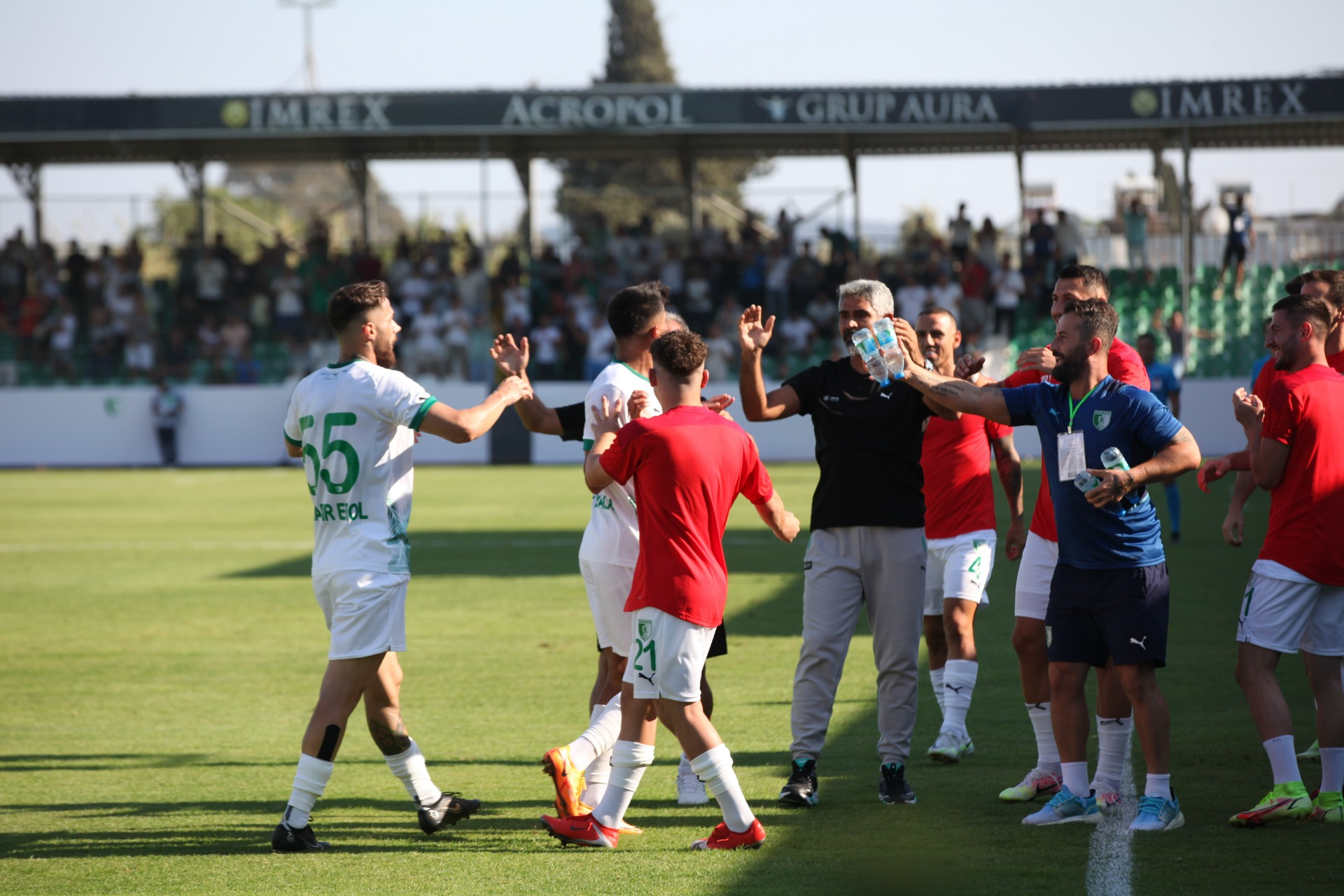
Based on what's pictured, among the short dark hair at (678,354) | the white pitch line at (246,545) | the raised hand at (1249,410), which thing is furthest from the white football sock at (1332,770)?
the white pitch line at (246,545)

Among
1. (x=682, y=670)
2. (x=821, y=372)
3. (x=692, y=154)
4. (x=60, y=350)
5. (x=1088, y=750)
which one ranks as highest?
(x=692, y=154)

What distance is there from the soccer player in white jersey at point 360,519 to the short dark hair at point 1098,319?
94.4 inches

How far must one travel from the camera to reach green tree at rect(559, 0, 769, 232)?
225 feet

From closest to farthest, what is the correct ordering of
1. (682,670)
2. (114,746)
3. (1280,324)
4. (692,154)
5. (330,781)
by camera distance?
1. (682,670)
2. (1280,324)
3. (330,781)
4. (114,746)
5. (692,154)

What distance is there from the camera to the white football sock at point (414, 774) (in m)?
5.83

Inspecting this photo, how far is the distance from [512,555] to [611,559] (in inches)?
381

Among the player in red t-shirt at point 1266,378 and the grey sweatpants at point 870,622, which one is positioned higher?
the player in red t-shirt at point 1266,378

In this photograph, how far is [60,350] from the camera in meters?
32.3

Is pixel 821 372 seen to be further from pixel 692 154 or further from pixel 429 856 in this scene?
pixel 692 154

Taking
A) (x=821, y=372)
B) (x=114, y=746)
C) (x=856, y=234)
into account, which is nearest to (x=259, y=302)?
(x=856, y=234)

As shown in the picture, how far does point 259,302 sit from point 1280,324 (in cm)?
3012

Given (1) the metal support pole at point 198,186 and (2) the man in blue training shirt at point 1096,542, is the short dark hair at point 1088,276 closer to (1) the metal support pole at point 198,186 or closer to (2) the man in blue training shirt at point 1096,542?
(2) the man in blue training shirt at point 1096,542

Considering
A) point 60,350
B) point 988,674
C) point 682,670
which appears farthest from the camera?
point 60,350

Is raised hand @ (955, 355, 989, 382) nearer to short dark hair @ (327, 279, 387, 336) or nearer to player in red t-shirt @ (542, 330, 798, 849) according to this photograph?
player in red t-shirt @ (542, 330, 798, 849)
